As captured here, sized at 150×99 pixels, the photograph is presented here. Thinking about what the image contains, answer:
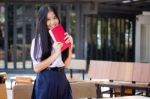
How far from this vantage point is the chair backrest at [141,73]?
9206 millimetres

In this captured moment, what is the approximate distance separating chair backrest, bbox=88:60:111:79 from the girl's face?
655 centimetres

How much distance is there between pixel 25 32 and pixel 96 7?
373 cm

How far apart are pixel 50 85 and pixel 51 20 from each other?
56cm

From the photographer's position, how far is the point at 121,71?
975cm

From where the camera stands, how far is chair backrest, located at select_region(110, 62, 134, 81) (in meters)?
9.52

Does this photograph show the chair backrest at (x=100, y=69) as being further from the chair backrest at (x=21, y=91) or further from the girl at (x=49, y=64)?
the girl at (x=49, y=64)

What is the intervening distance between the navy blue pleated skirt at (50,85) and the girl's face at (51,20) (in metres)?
0.39

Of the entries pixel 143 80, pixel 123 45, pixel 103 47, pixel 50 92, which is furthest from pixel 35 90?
pixel 123 45

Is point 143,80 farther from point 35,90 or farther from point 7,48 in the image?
point 7,48

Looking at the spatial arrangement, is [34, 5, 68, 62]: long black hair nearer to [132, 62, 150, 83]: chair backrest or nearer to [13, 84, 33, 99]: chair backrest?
[13, 84, 33, 99]: chair backrest

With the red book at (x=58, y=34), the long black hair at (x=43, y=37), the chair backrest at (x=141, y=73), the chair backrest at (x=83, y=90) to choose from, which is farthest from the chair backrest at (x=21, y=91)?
the chair backrest at (x=141, y=73)

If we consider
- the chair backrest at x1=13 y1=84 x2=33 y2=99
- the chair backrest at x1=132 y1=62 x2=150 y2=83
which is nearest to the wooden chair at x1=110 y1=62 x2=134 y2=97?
the chair backrest at x1=132 y1=62 x2=150 y2=83

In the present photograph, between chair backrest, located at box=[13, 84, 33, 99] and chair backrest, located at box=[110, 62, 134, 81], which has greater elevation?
chair backrest, located at box=[13, 84, 33, 99]

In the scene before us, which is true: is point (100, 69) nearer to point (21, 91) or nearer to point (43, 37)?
point (21, 91)
